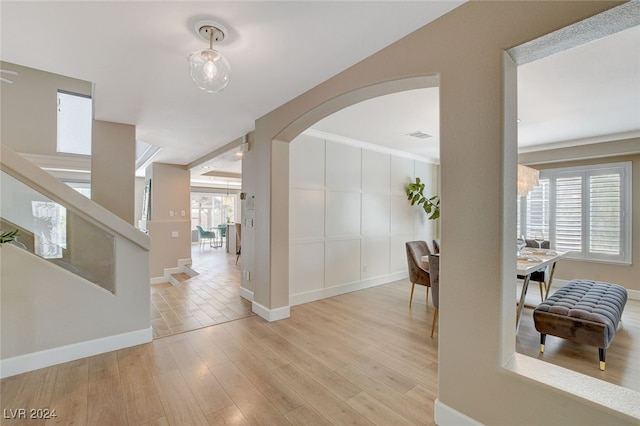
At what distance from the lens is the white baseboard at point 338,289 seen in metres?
3.94

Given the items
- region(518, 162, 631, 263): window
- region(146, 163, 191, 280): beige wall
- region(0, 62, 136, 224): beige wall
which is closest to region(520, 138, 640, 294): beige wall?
region(518, 162, 631, 263): window

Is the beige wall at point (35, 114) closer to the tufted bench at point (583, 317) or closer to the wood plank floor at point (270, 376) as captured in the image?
the wood plank floor at point (270, 376)

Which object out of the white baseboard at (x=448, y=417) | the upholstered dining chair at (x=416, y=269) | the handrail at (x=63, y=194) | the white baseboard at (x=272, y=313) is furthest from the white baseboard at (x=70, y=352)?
the upholstered dining chair at (x=416, y=269)

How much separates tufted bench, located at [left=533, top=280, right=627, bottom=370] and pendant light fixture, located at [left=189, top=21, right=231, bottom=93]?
3.38 metres

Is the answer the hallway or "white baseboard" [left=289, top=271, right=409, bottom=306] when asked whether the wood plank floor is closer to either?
the hallway

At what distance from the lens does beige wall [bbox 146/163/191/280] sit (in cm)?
627

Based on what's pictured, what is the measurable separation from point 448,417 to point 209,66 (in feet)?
8.63

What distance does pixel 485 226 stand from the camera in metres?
1.48

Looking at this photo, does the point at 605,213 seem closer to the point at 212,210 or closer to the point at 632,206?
the point at 632,206

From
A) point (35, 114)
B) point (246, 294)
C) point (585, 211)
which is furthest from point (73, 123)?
point (585, 211)

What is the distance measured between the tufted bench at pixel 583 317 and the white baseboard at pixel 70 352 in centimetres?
394

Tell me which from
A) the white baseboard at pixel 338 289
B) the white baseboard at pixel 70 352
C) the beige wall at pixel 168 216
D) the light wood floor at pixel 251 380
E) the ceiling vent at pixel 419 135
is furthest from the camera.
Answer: the beige wall at pixel 168 216

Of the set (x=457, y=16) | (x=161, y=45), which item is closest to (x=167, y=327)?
(x=161, y=45)

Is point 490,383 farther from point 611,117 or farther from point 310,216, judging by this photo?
point 611,117
